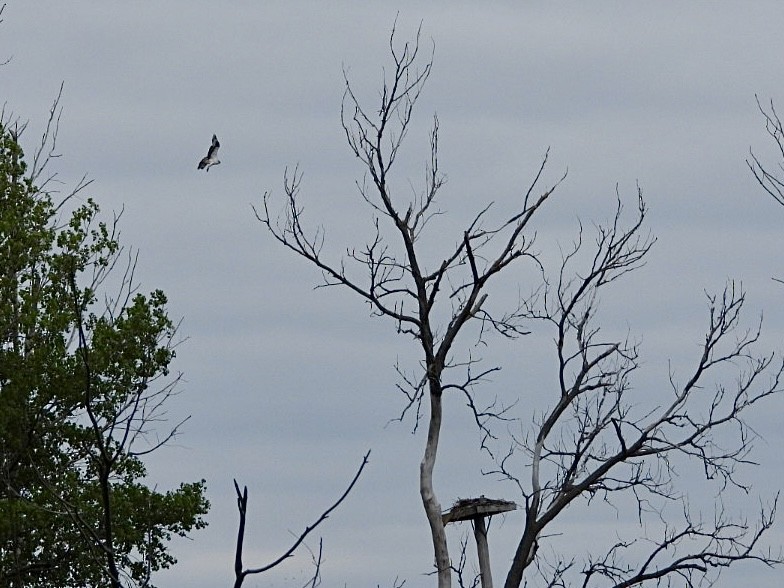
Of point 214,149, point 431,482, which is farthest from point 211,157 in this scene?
point 431,482

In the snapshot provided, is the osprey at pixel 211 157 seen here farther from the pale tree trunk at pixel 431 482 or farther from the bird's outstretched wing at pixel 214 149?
the pale tree trunk at pixel 431 482

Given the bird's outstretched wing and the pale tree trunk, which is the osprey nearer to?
the bird's outstretched wing

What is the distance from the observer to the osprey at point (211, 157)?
26.3 feet

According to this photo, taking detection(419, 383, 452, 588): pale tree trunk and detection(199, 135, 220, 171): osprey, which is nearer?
detection(199, 135, 220, 171): osprey

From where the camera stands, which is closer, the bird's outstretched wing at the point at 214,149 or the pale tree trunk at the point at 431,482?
the bird's outstretched wing at the point at 214,149

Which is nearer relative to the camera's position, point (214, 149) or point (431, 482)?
point (214, 149)

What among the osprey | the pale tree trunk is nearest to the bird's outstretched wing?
the osprey

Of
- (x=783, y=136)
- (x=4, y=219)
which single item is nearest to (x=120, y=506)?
(x=4, y=219)

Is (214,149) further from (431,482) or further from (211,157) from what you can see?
(431,482)

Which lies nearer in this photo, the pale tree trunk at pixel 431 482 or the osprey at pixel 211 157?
the osprey at pixel 211 157

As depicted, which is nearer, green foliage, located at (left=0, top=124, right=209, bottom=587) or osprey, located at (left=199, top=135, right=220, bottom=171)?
osprey, located at (left=199, top=135, right=220, bottom=171)

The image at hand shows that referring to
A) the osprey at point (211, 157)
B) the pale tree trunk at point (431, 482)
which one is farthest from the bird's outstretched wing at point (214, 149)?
the pale tree trunk at point (431, 482)

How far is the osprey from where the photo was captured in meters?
8.02

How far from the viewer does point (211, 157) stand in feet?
26.7
